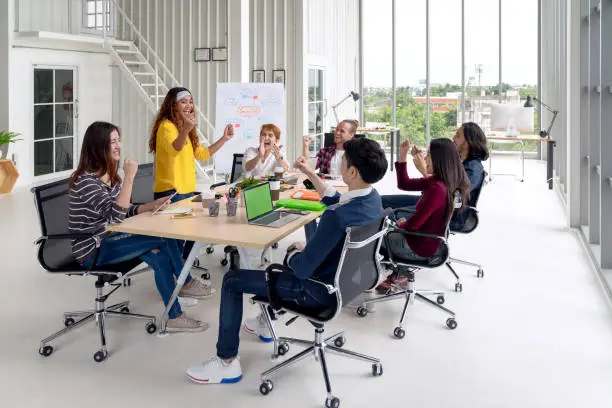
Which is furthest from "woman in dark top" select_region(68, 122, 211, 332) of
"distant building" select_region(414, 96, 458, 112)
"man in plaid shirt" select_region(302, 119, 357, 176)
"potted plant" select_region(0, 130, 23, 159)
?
"distant building" select_region(414, 96, 458, 112)

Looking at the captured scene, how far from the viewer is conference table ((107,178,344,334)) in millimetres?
3521

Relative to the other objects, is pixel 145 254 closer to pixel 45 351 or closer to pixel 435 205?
pixel 45 351

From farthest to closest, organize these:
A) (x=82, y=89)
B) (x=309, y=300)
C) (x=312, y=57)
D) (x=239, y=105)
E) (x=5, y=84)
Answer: (x=312, y=57), (x=82, y=89), (x=5, y=84), (x=239, y=105), (x=309, y=300)

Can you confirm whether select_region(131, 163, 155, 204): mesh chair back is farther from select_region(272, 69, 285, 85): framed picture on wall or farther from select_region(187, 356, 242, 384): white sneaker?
select_region(272, 69, 285, 85): framed picture on wall

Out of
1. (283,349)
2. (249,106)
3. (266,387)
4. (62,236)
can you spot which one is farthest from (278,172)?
(249,106)

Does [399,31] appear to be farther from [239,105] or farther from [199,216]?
[199,216]

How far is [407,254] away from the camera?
4219mm

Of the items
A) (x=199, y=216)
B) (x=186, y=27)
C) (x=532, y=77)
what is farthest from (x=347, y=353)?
(x=532, y=77)

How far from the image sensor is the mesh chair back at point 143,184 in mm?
4965

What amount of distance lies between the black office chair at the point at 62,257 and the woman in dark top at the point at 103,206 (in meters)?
0.06

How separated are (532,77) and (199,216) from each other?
11.6 meters

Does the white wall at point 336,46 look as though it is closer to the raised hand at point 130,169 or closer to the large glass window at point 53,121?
the large glass window at point 53,121

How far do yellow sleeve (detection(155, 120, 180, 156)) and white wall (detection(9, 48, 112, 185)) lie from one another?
606 cm

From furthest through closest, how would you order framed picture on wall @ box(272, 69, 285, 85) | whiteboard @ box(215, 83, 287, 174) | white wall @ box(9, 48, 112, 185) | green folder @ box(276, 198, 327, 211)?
1. framed picture on wall @ box(272, 69, 285, 85)
2. white wall @ box(9, 48, 112, 185)
3. whiteboard @ box(215, 83, 287, 174)
4. green folder @ box(276, 198, 327, 211)
